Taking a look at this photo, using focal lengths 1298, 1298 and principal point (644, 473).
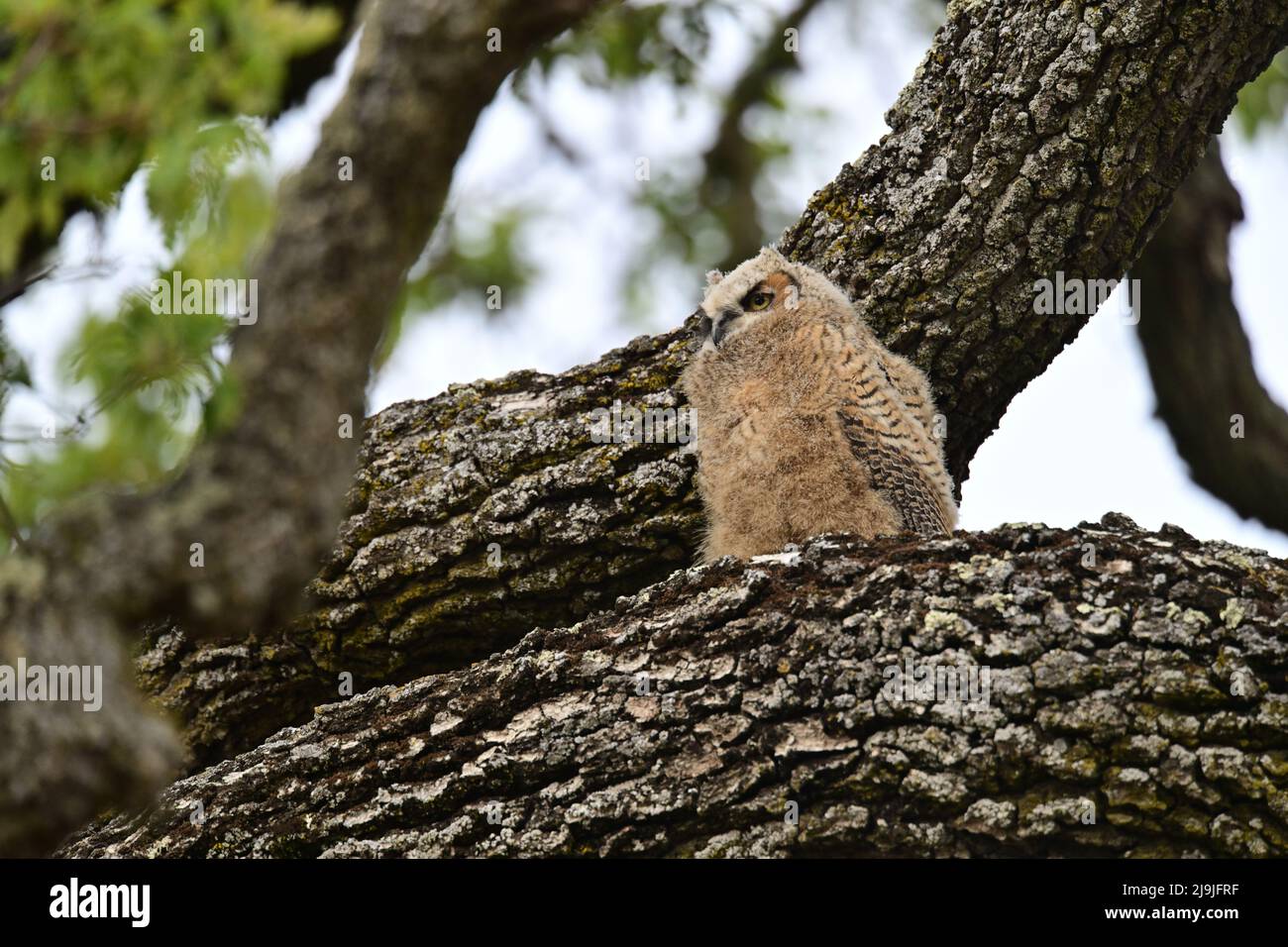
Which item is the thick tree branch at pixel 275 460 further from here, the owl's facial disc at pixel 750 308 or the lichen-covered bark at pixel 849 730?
the owl's facial disc at pixel 750 308

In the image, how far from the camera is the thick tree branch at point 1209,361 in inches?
283

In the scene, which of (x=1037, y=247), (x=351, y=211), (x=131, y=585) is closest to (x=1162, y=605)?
(x=1037, y=247)

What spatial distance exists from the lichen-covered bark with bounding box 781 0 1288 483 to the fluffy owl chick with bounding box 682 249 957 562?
0.23 m

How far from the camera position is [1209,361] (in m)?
7.25

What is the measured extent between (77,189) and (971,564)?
321 centimetres

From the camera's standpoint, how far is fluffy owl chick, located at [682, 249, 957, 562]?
17.4ft

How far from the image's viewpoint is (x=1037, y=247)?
5.23 metres

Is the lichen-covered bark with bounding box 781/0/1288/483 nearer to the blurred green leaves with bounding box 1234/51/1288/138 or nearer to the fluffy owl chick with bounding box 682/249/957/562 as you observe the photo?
the fluffy owl chick with bounding box 682/249/957/562

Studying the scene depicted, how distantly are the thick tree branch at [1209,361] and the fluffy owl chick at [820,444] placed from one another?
7.90 ft

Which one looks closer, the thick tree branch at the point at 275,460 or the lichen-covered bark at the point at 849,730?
the thick tree branch at the point at 275,460

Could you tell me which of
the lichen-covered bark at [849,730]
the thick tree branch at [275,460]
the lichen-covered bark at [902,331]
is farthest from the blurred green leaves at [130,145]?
the lichen-covered bark at [902,331]

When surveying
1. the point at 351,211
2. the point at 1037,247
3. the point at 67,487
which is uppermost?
the point at 1037,247

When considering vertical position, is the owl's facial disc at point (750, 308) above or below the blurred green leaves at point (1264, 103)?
below
